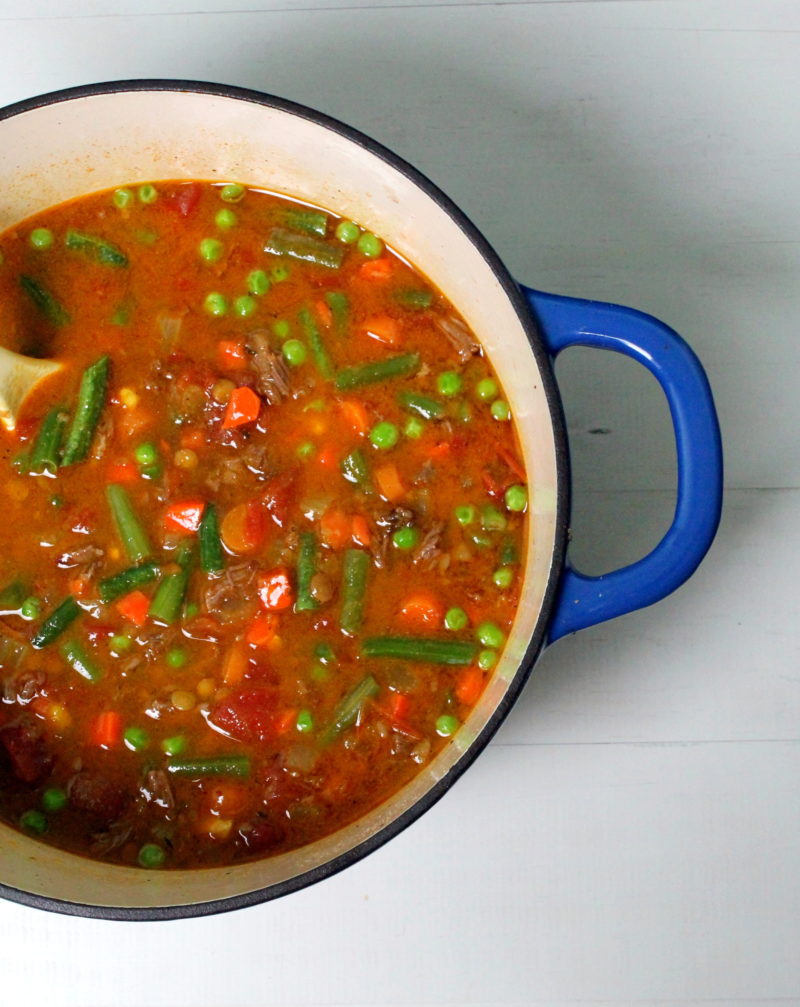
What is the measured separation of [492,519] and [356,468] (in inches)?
17.1

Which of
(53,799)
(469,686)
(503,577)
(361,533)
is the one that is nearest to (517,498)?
(503,577)

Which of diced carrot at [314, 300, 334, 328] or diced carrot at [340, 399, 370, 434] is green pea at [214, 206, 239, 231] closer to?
diced carrot at [314, 300, 334, 328]

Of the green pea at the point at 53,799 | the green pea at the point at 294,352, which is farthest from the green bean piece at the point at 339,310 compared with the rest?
the green pea at the point at 53,799

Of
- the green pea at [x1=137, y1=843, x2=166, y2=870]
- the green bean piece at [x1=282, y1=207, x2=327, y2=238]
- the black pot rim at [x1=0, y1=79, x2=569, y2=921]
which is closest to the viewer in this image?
the black pot rim at [x1=0, y1=79, x2=569, y2=921]

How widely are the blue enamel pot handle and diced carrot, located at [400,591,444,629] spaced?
1.76ft

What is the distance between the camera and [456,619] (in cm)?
296

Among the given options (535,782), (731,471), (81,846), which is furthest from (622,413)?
(81,846)

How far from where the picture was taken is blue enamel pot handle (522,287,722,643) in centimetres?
247

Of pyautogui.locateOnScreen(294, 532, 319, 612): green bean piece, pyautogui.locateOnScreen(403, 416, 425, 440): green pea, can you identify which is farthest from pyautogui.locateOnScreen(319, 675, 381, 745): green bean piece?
pyautogui.locateOnScreen(403, 416, 425, 440): green pea

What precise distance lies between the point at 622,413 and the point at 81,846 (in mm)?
2127

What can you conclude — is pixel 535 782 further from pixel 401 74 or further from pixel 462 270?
pixel 401 74

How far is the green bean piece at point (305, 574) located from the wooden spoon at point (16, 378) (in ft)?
3.04

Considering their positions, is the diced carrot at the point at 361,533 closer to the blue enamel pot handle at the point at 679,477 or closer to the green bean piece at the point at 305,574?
the green bean piece at the point at 305,574

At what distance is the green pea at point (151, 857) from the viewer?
9.58ft
